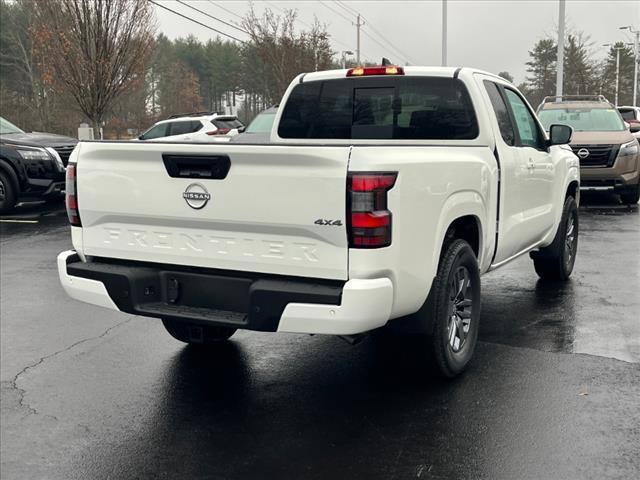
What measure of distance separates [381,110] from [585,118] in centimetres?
1029

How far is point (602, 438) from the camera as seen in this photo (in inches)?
146

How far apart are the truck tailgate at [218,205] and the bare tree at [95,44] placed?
65.5 ft

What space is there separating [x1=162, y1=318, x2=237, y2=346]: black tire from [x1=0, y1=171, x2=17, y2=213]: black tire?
8788 millimetres

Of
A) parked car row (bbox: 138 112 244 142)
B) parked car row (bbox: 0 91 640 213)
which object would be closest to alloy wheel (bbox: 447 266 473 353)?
parked car row (bbox: 0 91 640 213)

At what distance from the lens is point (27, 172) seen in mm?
12883

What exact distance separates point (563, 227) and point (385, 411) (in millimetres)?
3702

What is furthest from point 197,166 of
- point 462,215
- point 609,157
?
point 609,157

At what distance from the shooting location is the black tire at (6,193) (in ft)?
42.5

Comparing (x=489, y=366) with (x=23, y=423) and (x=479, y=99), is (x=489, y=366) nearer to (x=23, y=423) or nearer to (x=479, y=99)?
(x=479, y=99)

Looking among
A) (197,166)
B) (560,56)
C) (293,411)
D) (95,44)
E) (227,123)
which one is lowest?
(293,411)

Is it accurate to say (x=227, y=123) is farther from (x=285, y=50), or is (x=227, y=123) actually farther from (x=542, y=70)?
(x=542, y=70)

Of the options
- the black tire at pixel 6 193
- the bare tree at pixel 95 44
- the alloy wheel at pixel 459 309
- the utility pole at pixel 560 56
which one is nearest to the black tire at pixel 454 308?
the alloy wheel at pixel 459 309

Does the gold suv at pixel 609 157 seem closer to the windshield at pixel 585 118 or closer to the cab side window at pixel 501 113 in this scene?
the windshield at pixel 585 118

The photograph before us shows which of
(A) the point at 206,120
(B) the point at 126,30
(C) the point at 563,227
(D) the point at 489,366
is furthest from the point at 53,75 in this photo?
(D) the point at 489,366
